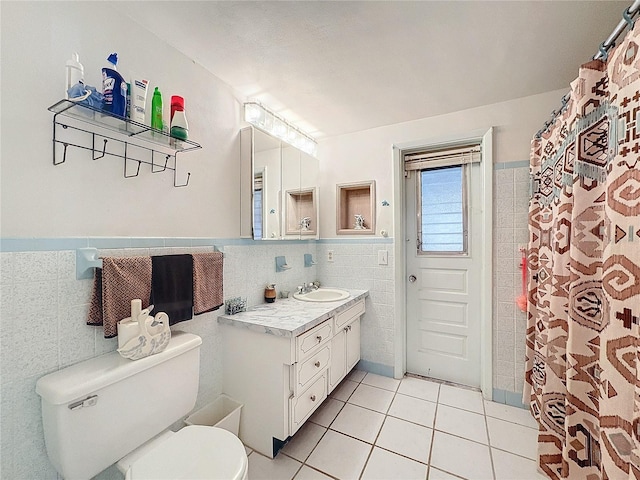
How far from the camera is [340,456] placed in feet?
5.19

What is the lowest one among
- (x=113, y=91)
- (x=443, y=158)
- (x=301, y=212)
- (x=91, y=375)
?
(x=91, y=375)

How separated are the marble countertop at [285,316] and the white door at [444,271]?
31.8 inches

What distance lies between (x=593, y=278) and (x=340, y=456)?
61.2 inches

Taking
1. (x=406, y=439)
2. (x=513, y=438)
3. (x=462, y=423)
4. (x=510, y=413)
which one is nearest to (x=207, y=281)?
(x=406, y=439)

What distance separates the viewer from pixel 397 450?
5.33 feet

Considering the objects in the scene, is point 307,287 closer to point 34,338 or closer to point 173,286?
point 173,286

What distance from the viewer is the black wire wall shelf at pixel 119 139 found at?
1061mm

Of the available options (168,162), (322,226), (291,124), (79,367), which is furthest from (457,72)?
(79,367)

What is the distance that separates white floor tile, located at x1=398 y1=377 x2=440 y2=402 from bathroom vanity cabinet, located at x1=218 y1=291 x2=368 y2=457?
0.80m

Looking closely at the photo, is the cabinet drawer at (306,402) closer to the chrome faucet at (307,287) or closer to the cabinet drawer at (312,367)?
the cabinet drawer at (312,367)

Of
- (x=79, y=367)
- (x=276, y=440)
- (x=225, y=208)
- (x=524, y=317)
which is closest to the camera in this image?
(x=79, y=367)

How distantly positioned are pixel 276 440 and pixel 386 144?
94.4 inches

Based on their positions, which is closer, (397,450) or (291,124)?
(397,450)

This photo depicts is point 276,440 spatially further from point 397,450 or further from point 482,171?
point 482,171
